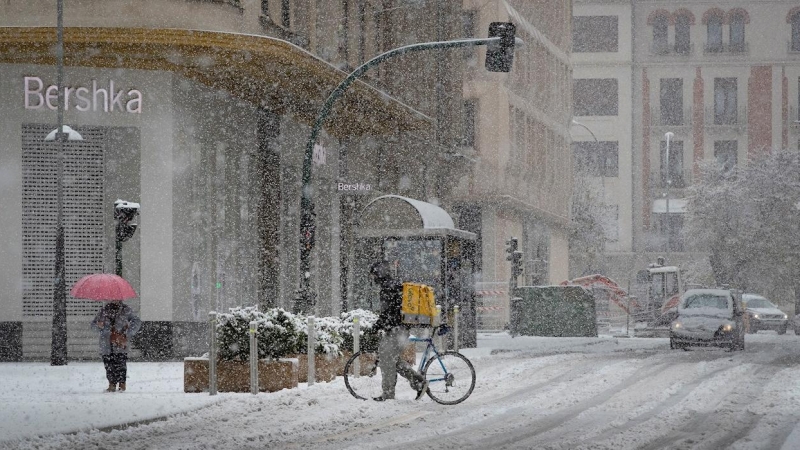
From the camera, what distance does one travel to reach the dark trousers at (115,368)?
60.2ft

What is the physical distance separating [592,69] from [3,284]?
57.1 m

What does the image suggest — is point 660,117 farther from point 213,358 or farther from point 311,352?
point 213,358

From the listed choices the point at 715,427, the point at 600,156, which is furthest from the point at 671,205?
the point at 715,427

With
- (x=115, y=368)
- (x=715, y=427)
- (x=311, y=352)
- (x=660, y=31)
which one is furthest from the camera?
(x=660, y=31)

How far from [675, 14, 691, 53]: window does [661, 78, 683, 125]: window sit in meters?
1.76

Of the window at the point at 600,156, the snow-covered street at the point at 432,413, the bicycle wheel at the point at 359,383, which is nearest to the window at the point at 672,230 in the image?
the window at the point at 600,156

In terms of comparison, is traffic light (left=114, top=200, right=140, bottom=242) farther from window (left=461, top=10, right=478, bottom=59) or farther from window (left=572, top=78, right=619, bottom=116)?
window (left=572, top=78, right=619, bottom=116)

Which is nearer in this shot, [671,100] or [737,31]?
[737,31]

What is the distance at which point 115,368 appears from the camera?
1841 centimetres

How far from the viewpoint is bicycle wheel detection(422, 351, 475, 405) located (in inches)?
639

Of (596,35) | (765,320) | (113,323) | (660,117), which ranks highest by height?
(596,35)

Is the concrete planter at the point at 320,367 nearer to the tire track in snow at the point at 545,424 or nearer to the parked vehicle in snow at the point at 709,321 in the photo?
the tire track in snow at the point at 545,424

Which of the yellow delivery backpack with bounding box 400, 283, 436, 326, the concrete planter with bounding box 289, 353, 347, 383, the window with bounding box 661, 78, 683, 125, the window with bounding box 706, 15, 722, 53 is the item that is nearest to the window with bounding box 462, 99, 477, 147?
the window with bounding box 661, 78, 683, 125

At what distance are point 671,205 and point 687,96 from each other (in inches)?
256
